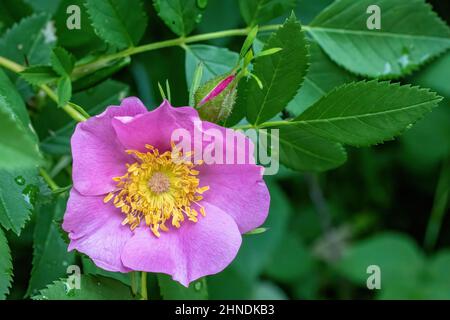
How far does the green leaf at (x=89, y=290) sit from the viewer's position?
83 centimetres

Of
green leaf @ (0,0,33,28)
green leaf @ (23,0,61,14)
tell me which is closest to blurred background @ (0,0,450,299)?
green leaf @ (23,0,61,14)

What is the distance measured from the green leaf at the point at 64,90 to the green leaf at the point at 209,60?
7.1 inches

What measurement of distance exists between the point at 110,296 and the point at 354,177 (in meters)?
1.39

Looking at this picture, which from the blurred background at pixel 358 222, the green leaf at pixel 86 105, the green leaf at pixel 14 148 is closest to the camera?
the green leaf at pixel 14 148

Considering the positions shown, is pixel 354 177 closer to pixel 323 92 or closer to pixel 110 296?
pixel 323 92

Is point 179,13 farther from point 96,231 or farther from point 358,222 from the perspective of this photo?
point 358,222

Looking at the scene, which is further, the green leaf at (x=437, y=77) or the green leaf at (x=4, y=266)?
the green leaf at (x=437, y=77)

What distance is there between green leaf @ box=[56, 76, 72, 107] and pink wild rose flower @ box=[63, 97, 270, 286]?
0.10 meters

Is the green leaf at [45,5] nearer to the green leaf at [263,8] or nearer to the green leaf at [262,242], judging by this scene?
the green leaf at [263,8]

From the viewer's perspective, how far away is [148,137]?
2.72 ft

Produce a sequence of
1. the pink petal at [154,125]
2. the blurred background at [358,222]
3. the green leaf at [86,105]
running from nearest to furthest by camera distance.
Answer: the pink petal at [154,125], the green leaf at [86,105], the blurred background at [358,222]

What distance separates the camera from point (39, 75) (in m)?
0.92

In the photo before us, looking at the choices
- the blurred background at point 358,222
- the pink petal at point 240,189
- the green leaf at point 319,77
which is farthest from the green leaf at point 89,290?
the blurred background at point 358,222
